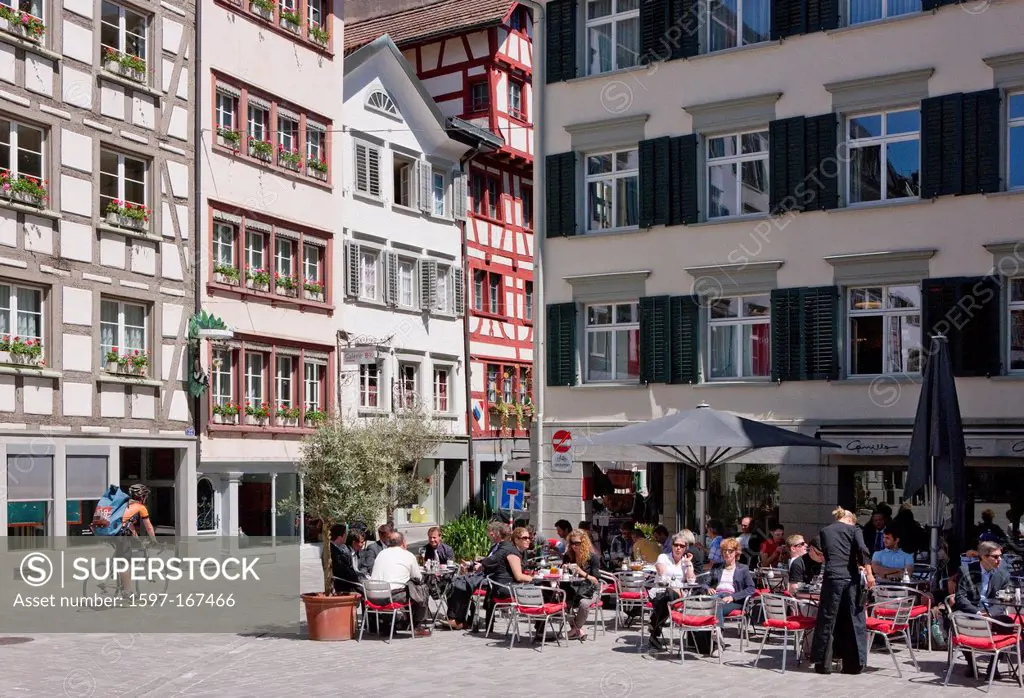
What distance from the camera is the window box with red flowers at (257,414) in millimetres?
32875

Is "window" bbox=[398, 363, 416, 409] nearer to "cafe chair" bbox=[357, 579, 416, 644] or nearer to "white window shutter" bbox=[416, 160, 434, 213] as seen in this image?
"white window shutter" bbox=[416, 160, 434, 213]

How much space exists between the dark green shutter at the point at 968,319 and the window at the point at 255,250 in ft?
54.3

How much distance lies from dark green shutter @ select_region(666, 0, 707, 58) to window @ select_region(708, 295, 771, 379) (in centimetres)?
451

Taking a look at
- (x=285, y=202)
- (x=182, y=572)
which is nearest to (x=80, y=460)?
(x=182, y=572)

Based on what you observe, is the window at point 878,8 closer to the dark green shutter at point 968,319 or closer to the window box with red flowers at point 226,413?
the dark green shutter at point 968,319

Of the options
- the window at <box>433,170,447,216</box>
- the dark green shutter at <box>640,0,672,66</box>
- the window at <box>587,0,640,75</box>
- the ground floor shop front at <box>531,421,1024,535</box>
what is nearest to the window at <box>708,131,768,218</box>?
the dark green shutter at <box>640,0,672,66</box>

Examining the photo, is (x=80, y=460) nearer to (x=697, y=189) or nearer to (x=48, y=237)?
(x=48, y=237)

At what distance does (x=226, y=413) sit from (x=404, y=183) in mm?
11295

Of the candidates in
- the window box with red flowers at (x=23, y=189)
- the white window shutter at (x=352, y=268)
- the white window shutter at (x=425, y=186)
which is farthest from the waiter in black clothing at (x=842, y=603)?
the white window shutter at (x=425, y=186)

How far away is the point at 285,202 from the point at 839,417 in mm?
16014

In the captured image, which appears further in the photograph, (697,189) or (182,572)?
(697,189)

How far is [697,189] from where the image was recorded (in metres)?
25.1

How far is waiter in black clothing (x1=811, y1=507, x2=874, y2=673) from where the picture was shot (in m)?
14.4

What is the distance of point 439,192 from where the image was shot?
42156 millimetres
